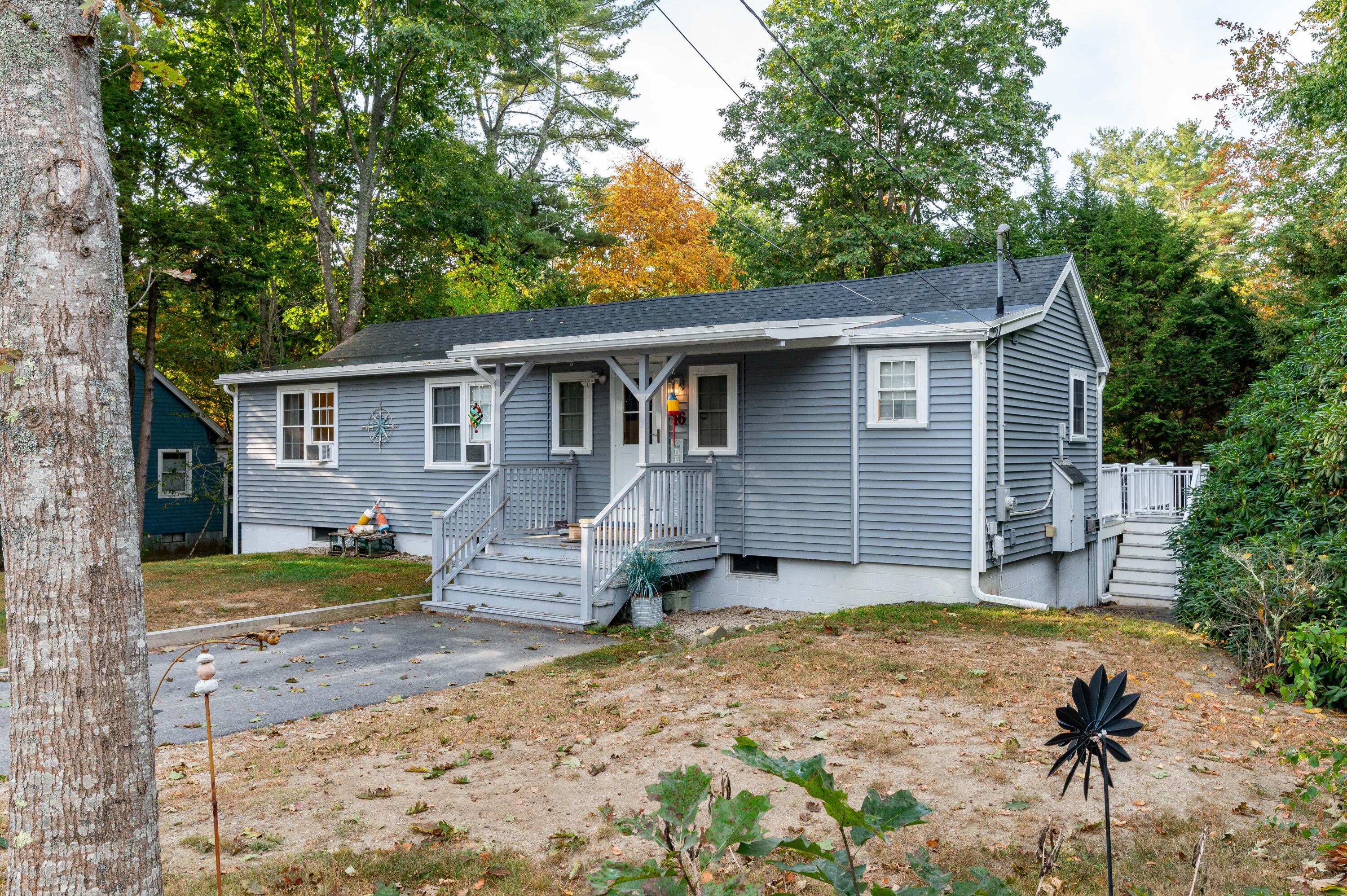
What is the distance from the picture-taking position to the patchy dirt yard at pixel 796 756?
387 centimetres

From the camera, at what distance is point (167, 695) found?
7.18 metres

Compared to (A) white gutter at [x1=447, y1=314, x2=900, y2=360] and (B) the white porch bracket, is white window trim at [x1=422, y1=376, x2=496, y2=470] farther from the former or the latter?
(B) the white porch bracket

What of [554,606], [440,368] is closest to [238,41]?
[440,368]

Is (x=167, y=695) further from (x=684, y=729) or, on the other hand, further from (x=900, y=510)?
(x=900, y=510)

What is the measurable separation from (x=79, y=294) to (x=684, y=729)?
13.5ft

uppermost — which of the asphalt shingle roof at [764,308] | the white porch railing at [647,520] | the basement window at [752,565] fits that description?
the asphalt shingle roof at [764,308]

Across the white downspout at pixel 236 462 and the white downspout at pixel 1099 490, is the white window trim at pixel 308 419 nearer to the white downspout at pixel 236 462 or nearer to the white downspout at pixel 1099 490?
the white downspout at pixel 236 462

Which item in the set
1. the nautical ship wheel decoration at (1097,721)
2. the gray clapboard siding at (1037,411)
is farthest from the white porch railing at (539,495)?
the nautical ship wheel decoration at (1097,721)

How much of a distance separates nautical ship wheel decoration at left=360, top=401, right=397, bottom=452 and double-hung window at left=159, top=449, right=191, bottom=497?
29.6ft

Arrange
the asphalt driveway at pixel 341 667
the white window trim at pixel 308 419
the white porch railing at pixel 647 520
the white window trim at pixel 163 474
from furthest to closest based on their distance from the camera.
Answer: the white window trim at pixel 163 474
the white window trim at pixel 308 419
the white porch railing at pixel 647 520
the asphalt driveway at pixel 341 667

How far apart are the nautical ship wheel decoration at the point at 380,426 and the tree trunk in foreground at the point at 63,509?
1356 centimetres

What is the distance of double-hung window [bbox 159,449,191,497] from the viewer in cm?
2252

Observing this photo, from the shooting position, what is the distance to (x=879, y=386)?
1112 cm

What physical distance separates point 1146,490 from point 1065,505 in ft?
16.3
